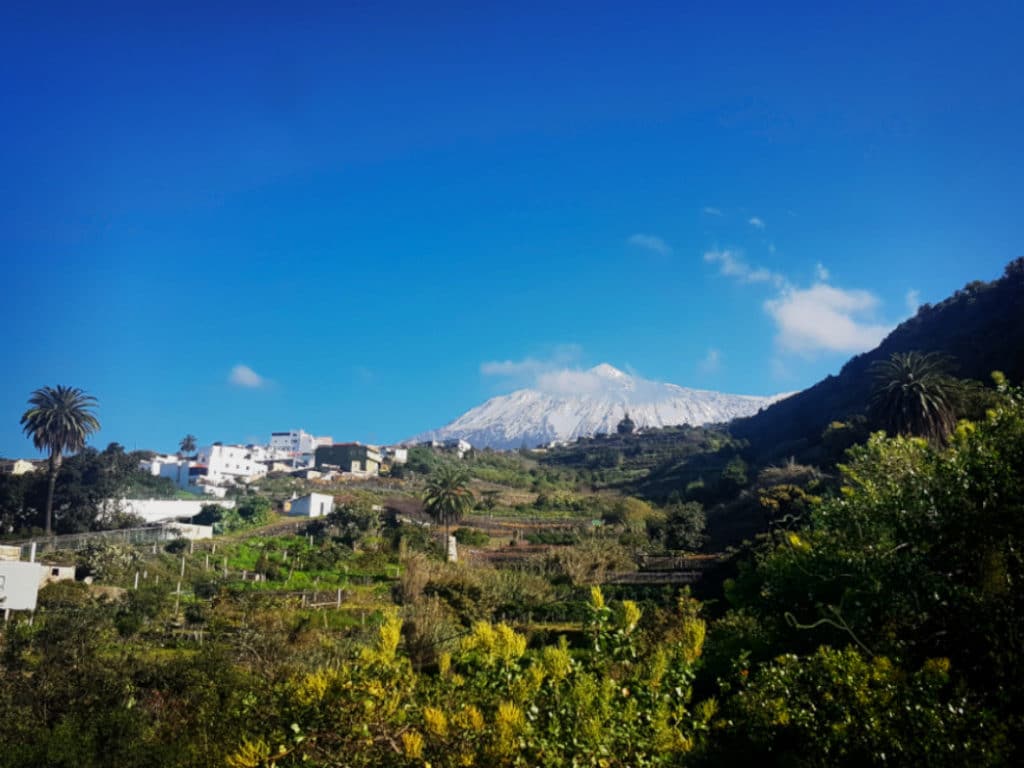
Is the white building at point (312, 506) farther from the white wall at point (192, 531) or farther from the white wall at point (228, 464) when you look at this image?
the white wall at point (228, 464)

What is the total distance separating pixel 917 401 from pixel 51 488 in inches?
1931

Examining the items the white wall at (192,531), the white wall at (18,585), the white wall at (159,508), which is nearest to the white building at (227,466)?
the white wall at (159,508)

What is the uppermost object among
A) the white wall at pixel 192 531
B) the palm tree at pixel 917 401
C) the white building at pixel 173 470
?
the palm tree at pixel 917 401

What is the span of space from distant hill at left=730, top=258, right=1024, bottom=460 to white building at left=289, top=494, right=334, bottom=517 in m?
35.1

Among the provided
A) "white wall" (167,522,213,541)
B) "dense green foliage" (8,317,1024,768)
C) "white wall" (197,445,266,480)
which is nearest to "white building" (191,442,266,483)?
"white wall" (197,445,266,480)

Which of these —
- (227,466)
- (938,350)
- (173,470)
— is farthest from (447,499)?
(227,466)

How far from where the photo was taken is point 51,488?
43531 millimetres

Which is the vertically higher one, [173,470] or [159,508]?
[173,470]

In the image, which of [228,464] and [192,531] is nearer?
[192,531]

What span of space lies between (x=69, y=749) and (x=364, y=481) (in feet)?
204

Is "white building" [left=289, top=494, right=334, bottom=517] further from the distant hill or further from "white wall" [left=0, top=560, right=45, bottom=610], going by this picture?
the distant hill

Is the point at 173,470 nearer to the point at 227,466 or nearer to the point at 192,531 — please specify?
the point at 227,466

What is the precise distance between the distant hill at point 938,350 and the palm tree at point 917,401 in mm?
7313

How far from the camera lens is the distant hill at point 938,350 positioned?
41691 millimetres
